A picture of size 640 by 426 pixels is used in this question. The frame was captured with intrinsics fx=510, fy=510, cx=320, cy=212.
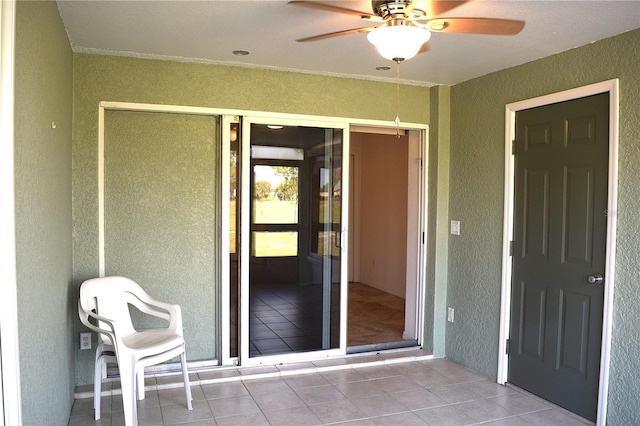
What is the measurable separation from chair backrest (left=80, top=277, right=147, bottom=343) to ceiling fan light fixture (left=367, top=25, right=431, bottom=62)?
2.36 m

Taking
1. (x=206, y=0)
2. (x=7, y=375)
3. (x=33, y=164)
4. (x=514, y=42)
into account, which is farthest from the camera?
(x=514, y=42)

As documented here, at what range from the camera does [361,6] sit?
2.64 m

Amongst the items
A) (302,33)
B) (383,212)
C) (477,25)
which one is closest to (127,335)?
(302,33)

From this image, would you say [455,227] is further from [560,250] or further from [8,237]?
[8,237]

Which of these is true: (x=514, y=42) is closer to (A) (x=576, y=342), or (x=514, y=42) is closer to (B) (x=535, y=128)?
(B) (x=535, y=128)

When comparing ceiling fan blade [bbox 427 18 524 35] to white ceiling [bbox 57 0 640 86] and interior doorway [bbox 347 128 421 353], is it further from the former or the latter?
interior doorway [bbox 347 128 421 353]

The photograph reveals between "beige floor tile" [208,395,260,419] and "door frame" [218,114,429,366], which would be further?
"door frame" [218,114,429,366]

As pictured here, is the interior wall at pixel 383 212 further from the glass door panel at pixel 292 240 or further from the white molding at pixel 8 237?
the white molding at pixel 8 237

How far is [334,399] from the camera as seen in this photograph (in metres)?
3.49

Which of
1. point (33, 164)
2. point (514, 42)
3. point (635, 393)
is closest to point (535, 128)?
point (514, 42)

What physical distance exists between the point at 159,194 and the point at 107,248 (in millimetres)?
530

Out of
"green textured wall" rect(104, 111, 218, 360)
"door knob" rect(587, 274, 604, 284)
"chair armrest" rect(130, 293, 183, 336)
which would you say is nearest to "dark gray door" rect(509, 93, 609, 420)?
"door knob" rect(587, 274, 604, 284)

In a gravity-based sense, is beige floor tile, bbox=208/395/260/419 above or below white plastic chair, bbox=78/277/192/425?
below

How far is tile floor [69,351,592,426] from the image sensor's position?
3174 millimetres
